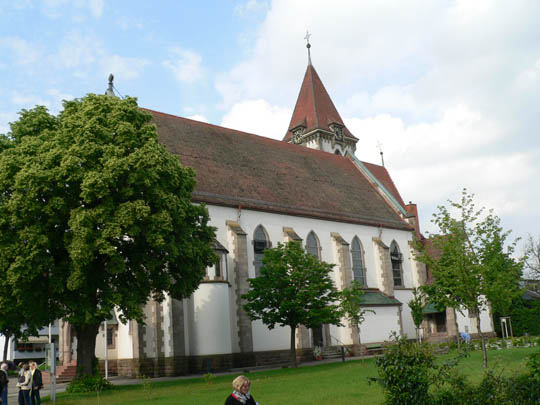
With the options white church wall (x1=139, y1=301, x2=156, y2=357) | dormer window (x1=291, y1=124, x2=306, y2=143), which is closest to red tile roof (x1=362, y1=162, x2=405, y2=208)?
dormer window (x1=291, y1=124, x2=306, y2=143)

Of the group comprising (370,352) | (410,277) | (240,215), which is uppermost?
(240,215)

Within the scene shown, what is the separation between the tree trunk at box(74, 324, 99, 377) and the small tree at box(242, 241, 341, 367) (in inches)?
332

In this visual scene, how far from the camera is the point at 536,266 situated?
64.5 meters

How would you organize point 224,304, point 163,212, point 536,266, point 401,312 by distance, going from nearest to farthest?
point 163,212, point 224,304, point 401,312, point 536,266

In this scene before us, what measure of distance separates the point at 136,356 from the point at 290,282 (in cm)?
932

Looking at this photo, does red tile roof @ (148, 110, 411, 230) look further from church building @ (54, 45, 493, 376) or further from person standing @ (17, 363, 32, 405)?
person standing @ (17, 363, 32, 405)

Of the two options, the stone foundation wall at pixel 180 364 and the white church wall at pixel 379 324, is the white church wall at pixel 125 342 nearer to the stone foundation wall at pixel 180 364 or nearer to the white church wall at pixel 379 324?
the stone foundation wall at pixel 180 364

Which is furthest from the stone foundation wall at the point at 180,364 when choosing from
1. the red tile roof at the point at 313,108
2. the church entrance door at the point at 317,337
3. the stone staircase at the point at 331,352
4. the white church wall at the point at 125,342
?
the red tile roof at the point at 313,108

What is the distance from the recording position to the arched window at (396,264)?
4441cm

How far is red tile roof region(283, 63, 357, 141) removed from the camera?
6031 centimetres

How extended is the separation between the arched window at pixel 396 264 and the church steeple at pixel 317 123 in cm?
1708

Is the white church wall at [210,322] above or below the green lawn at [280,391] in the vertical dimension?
above

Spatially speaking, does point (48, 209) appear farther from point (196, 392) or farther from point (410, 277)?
point (410, 277)

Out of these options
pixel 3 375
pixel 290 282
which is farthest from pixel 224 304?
pixel 3 375
